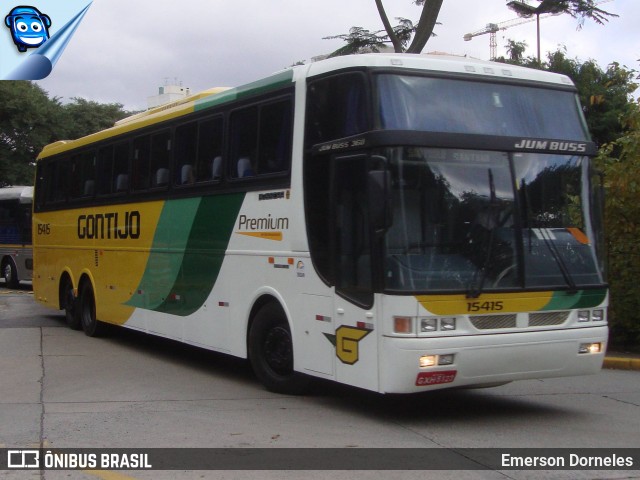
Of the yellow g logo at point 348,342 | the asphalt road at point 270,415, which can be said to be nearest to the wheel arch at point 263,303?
the asphalt road at point 270,415

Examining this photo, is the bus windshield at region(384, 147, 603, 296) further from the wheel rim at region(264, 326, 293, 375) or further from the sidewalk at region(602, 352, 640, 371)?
the sidewalk at region(602, 352, 640, 371)

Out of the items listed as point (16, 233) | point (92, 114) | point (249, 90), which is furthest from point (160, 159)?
point (92, 114)

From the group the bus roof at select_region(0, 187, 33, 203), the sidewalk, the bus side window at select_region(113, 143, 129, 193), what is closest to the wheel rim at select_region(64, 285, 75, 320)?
the bus side window at select_region(113, 143, 129, 193)

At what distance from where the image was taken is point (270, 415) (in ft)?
29.7

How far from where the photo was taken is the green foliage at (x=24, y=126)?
45.7 meters

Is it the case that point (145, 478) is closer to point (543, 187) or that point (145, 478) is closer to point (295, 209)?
point (295, 209)

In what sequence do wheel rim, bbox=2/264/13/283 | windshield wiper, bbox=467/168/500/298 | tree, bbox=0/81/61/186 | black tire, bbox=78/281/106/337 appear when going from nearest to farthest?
windshield wiper, bbox=467/168/500/298, black tire, bbox=78/281/106/337, wheel rim, bbox=2/264/13/283, tree, bbox=0/81/61/186

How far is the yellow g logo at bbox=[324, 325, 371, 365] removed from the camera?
27.8ft

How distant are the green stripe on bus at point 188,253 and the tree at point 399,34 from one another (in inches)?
229

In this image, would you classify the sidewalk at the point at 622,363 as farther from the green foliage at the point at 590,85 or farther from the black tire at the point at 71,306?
the green foliage at the point at 590,85

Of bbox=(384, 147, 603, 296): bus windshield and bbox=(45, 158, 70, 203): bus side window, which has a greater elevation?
bbox=(45, 158, 70, 203): bus side window

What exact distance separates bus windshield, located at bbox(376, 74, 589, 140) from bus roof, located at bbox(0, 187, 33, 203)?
24.3 m

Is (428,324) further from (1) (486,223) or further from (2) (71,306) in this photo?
(2) (71,306)

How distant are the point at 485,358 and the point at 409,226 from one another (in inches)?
56.4
